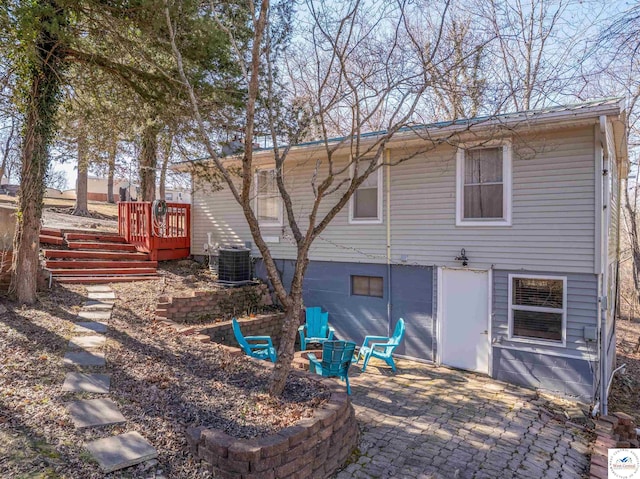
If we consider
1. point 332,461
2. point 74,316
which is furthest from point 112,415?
point 74,316

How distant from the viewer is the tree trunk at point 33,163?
6.25 meters

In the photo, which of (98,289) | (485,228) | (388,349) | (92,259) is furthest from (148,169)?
(485,228)

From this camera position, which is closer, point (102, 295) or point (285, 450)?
point (285, 450)

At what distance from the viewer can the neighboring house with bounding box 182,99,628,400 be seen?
648cm

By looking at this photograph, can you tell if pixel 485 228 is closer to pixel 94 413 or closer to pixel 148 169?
pixel 94 413

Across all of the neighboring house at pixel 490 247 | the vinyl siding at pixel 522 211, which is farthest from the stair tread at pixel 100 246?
the vinyl siding at pixel 522 211

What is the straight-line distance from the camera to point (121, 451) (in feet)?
9.91

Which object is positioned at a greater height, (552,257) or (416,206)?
(416,206)

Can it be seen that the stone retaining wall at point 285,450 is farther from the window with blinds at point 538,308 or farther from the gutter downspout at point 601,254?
the gutter downspout at point 601,254

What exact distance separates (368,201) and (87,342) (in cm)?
567

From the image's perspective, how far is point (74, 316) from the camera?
6.06 meters

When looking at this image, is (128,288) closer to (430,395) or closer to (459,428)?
(430,395)

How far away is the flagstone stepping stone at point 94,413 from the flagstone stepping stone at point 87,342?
1.44 metres

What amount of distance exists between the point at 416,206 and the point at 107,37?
6.02 m
